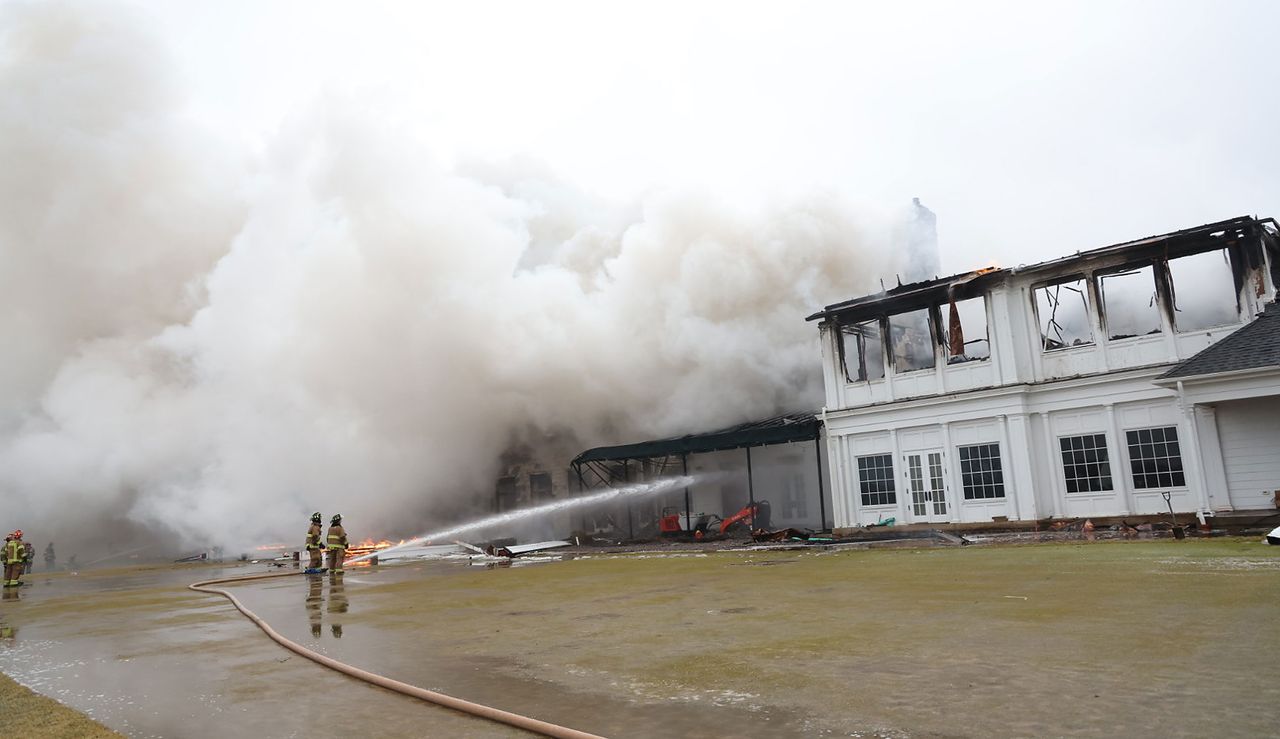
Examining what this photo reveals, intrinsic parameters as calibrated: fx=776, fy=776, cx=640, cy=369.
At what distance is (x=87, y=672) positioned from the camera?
6293 millimetres

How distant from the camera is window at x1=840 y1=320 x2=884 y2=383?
2309cm

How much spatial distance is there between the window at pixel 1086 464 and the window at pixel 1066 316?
7.82ft

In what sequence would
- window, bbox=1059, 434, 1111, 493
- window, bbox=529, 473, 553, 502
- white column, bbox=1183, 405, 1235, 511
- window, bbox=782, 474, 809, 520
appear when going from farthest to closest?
window, bbox=529, 473, 553, 502
window, bbox=782, 474, 809, 520
window, bbox=1059, 434, 1111, 493
white column, bbox=1183, 405, 1235, 511

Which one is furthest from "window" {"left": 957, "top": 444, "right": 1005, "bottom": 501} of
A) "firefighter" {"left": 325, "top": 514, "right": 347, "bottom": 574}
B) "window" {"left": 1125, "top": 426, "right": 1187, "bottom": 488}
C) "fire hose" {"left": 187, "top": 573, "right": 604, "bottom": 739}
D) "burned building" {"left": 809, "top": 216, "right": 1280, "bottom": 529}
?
"fire hose" {"left": 187, "top": 573, "right": 604, "bottom": 739}

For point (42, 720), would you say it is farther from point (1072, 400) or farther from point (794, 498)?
point (794, 498)

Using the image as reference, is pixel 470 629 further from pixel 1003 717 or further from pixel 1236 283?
pixel 1236 283

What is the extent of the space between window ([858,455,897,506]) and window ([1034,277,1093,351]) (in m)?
5.14

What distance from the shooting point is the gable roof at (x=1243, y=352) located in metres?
15.3

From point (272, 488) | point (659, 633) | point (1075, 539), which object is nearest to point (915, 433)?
point (1075, 539)

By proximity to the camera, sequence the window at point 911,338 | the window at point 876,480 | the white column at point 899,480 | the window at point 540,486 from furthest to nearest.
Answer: the window at point 540,486, the window at point 911,338, the window at point 876,480, the white column at point 899,480

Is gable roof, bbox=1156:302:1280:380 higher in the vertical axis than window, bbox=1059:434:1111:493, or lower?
higher

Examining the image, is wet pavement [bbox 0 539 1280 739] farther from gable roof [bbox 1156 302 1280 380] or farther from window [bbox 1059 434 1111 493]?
window [bbox 1059 434 1111 493]

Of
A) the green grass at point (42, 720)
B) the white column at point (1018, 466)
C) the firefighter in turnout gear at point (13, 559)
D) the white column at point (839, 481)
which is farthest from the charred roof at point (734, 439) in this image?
the green grass at point (42, 720)

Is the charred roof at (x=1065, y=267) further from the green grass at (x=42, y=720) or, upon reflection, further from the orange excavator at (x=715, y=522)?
the green grass at (x=42, y=720)
